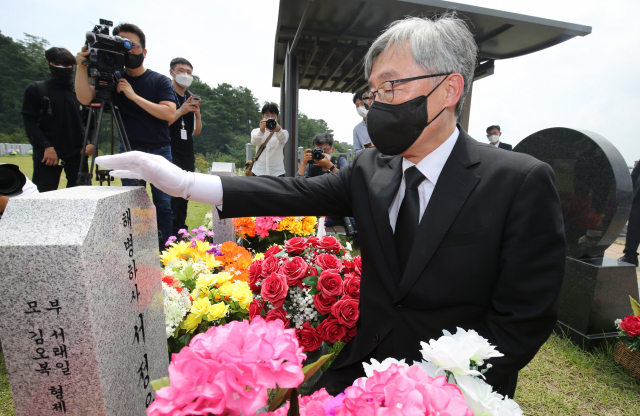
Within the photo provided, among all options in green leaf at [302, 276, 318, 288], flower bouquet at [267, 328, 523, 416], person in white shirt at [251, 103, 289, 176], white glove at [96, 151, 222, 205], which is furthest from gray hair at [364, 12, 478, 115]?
person in white shirt at [251, 103, 289, 176]

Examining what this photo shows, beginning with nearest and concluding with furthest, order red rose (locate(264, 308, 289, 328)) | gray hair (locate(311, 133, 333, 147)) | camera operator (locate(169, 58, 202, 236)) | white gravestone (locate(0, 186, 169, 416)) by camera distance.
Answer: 1. white gravestone (locate(0, 186, 169, 416))
2. red rose (locate(264, 308, 289, 328))
3. camera operator (locate(169, 58, 202, 236))
4. gray hair (locate(311, 133, 333, 147))

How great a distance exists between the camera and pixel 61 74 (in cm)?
385

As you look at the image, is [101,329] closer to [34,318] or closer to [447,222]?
[34,318]

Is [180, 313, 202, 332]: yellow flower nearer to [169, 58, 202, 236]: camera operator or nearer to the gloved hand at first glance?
the gloved hand

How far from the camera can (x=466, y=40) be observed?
148cm

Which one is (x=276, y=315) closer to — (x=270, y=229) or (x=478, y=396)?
(x=478, y=396)

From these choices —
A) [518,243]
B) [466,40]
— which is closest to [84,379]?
[518,243]

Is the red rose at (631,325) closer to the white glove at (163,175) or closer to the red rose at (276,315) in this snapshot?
the red rose at (276,315)

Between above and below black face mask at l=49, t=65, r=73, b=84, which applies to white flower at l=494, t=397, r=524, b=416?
below

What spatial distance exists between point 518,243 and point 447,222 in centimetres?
27

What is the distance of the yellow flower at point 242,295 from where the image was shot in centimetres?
230

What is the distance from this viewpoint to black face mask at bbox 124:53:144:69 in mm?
2915

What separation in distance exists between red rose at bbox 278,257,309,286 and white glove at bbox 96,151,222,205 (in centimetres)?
78

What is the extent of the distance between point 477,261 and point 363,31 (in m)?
5.35
